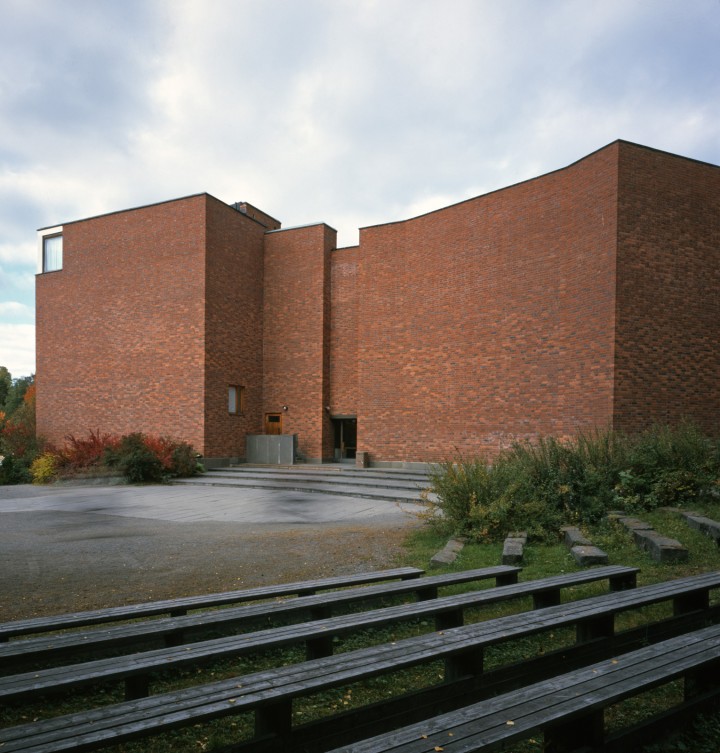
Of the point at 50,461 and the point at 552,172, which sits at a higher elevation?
the point at 552,172

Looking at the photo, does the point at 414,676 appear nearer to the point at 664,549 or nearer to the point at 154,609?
the point at 154,609

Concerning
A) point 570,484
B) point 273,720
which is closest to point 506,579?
point 273,720

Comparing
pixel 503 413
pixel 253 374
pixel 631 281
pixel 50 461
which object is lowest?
pixel 50 461

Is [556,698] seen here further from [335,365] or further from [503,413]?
[335,365]

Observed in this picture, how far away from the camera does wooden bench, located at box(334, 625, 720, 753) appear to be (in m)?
2.11

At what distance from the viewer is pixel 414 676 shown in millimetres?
3545

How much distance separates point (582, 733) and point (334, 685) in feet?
3.60

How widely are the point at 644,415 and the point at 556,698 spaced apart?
1254cm

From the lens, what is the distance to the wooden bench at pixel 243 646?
2512 millimetres

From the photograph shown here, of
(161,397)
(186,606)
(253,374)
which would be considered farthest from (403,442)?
(186,606)

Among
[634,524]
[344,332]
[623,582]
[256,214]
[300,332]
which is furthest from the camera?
[256,214]

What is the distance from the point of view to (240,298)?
72.1 feet

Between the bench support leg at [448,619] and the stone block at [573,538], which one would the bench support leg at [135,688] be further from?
the stone block at [573,538]

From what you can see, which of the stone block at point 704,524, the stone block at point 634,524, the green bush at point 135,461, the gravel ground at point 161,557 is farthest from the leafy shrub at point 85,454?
the stone block at point 704,524
